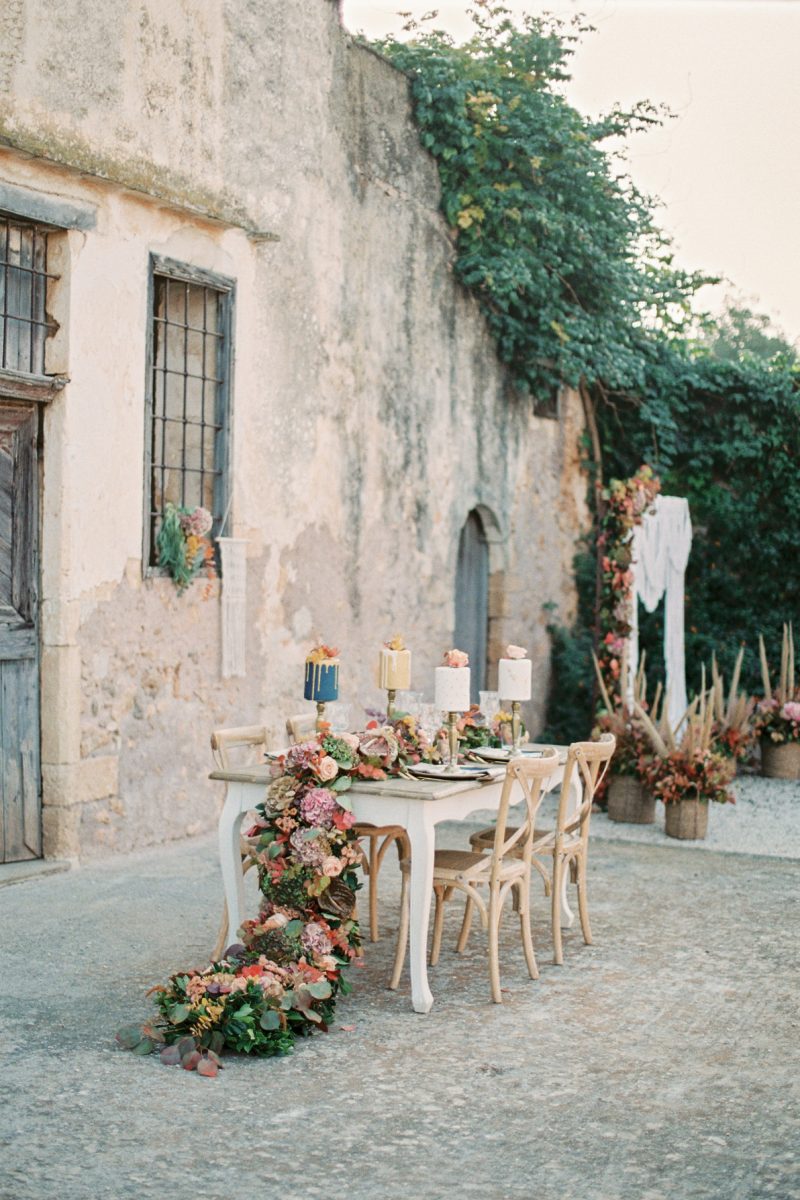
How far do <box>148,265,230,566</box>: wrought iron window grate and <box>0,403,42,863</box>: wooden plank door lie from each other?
847 mm

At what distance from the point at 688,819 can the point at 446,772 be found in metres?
3.31

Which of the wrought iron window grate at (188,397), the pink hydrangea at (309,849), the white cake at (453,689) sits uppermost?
the wrought iron window grate at (188,397)

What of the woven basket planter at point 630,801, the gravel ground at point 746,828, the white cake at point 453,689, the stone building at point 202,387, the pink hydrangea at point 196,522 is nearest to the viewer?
the white cake at point 453,689

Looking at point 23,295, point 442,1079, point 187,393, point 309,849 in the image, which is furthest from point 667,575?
point 442,1079

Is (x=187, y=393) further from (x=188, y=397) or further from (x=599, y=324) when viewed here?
(x=599, y=324)

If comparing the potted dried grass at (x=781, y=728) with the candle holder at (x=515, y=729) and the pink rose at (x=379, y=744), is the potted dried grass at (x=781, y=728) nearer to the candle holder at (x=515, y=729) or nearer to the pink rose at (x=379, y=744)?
the candle holder at (x=515, y=729)

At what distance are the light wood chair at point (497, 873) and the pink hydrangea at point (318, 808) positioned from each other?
55cm

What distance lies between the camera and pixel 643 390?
12.1 meters

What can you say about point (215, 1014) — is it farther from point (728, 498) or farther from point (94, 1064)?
point (728, 498)

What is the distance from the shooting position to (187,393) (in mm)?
7977

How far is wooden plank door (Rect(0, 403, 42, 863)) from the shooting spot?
6.73 m

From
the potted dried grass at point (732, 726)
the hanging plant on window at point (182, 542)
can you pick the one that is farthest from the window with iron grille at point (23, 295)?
the potted dried grass at point (732, 726)

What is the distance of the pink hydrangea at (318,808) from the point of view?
4750 millimetres

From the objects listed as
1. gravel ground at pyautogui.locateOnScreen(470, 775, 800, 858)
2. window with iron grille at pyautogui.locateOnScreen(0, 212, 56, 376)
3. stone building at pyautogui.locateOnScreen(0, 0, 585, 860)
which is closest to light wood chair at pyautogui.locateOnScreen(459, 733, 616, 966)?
gravel ground at pyautogui.locateOnScreen(470, 775, 800, 858)
